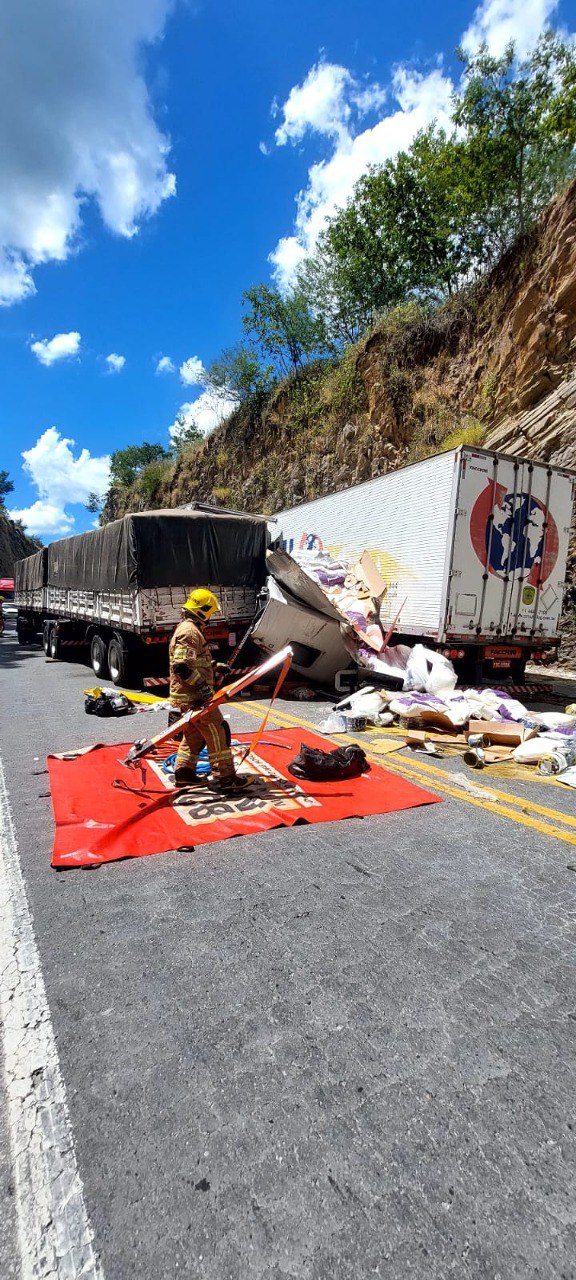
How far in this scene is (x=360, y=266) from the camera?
2320 cm

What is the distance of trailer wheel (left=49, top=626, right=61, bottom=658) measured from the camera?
1483 cm

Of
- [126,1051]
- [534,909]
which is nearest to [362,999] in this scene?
[126,1051]

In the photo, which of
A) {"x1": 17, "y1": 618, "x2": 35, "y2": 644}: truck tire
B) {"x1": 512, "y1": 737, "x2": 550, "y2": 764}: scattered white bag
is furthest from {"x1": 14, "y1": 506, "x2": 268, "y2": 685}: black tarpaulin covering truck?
{"x1": 17, "y1": 618, "x2": 35, "y2": 644}: truck tire

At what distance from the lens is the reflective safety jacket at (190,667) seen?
4.91 m

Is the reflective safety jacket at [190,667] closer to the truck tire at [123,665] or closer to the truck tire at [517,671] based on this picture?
the truck tire at [123,665]

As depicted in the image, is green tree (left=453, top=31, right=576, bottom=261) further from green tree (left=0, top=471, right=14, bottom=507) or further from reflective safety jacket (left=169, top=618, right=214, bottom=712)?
green tree (left=0, top=471, right=14, bottom=507)

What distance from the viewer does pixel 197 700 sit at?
5.00 metres

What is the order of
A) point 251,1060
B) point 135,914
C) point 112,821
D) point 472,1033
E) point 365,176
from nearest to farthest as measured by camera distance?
point 251,1060, point 472,1033, point 135,914, point 112,821, point 365,176

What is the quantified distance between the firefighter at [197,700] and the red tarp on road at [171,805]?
0.15 m

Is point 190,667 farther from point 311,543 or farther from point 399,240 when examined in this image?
point 399,240

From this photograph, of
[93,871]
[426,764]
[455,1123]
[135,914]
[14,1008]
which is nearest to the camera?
[455,1123]

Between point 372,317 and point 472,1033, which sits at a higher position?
point 372,317

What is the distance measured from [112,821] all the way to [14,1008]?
1.80 meters

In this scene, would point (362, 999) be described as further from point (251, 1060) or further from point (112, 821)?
point (112, 821)
